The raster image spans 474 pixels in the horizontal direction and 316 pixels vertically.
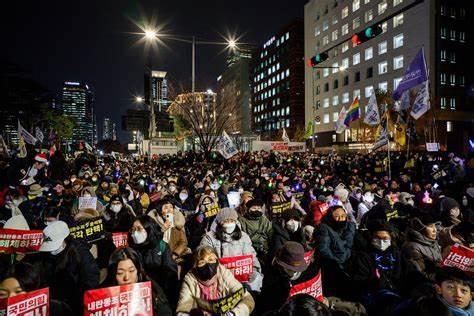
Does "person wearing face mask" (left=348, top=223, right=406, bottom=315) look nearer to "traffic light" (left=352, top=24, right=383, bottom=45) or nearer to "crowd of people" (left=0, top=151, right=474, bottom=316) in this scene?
"crowd of people" (left=0, top=151, right=474, bottom=316)

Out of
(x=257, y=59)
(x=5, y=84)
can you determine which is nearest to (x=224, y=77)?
(x=257, y=59)

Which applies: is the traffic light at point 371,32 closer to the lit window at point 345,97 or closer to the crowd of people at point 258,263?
the crowd of people at point 258,263

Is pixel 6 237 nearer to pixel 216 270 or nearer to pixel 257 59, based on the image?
pixel 216 270

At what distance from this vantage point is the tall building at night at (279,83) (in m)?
86.4

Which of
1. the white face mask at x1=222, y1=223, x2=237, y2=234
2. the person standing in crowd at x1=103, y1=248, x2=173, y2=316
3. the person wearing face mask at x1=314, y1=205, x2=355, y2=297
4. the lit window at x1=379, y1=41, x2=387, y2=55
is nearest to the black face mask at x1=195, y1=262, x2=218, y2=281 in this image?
the person standing in crowd at x1=103, y1=248, x2=173, y2=316

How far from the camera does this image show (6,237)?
469 cm


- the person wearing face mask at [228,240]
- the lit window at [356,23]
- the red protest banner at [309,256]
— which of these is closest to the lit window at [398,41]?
the lit window at [356,23]

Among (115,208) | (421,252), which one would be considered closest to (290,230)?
(421,252)

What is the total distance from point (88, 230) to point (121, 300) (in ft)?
9.01

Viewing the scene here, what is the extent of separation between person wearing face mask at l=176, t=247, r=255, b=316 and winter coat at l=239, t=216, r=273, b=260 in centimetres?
201

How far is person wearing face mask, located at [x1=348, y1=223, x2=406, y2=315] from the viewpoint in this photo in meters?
4.04

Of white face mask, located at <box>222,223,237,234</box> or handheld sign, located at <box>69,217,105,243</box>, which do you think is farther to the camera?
handheld sign, located at <box>69,217,105,243</box>

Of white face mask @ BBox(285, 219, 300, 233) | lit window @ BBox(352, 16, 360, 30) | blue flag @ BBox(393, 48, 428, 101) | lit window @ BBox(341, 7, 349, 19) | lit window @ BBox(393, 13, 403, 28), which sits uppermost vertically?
lit window @ BBox(341, 7, 349, 19)

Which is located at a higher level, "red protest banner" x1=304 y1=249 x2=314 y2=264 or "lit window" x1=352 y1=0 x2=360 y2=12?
"lit window" x1=352 y1=0 x2=360 y2=12
